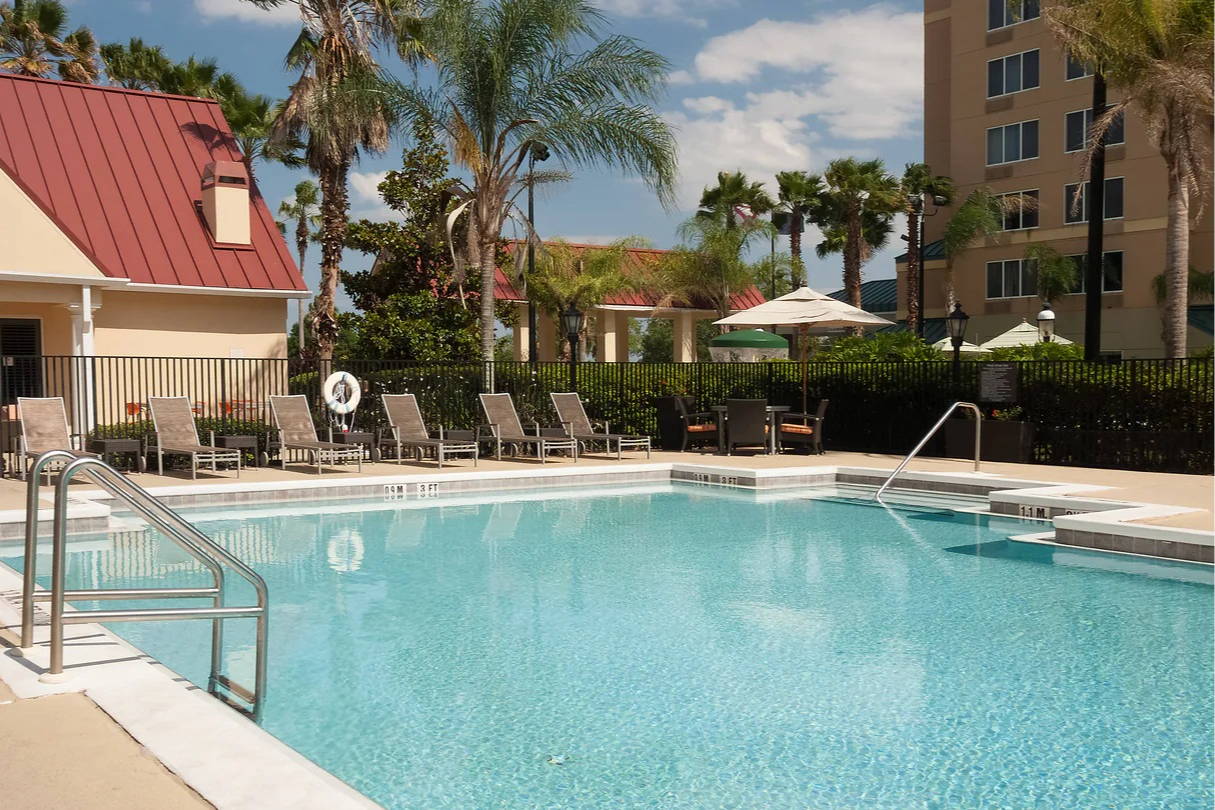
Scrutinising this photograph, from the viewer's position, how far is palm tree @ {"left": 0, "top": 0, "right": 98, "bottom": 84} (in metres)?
28.9

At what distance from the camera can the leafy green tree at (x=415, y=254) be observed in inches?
888

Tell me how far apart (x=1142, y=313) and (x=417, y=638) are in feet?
99.9

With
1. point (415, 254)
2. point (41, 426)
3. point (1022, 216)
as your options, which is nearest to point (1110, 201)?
point (1022, 216)

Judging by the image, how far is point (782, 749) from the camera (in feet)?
15.5

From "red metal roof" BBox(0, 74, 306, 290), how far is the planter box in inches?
501

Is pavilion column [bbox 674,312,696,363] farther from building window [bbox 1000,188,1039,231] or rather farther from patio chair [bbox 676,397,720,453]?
patio chair [bbox 676,397,720,453]

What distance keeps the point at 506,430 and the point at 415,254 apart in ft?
27.5

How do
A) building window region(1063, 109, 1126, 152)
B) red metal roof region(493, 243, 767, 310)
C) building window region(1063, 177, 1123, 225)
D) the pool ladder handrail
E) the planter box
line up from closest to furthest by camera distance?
the pool ladder handrail < the planter box < building window region(1063, 177, 1123, 225) < building window region(1063, 109, 1126, 152) < red metal roof region(493, 243, 767, 310)

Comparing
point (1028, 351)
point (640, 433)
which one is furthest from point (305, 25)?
point (1028, 351)

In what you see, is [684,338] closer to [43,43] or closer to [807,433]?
[807,433]

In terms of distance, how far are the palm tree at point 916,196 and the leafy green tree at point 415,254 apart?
18.9m

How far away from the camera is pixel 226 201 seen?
2084 cm

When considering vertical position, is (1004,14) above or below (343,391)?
above

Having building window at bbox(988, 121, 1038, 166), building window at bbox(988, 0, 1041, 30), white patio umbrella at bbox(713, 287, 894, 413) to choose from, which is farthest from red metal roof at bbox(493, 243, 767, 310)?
white patio umbrella at bbox(713, 287, 894, 413)
